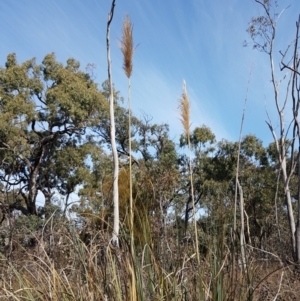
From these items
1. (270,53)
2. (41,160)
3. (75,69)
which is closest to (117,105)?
(75,69)

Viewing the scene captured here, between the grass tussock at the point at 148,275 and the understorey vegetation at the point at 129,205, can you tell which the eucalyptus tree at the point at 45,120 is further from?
the grass tussock at the point at 148,275

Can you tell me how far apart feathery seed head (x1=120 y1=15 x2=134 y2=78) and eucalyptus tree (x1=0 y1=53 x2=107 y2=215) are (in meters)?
13.0

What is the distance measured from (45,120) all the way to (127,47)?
14.0 meters

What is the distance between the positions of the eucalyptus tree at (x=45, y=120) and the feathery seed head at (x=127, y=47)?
1299 centimetres

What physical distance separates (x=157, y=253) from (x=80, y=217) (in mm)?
478

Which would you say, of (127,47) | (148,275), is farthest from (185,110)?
(148,275)

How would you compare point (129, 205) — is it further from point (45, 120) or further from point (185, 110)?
point (45, 120)

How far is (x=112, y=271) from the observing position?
169 centimetres

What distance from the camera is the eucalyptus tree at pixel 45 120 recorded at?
49.8ft

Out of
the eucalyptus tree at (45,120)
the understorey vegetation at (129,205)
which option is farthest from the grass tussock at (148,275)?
the eucalyptus tree at (45,120)

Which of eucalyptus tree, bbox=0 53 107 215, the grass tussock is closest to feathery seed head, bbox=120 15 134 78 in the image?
the grass tussock

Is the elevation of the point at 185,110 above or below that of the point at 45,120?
below

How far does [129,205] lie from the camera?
1782 millimetres

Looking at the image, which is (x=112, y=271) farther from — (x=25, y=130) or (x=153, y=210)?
→ (x=25, y=130)
